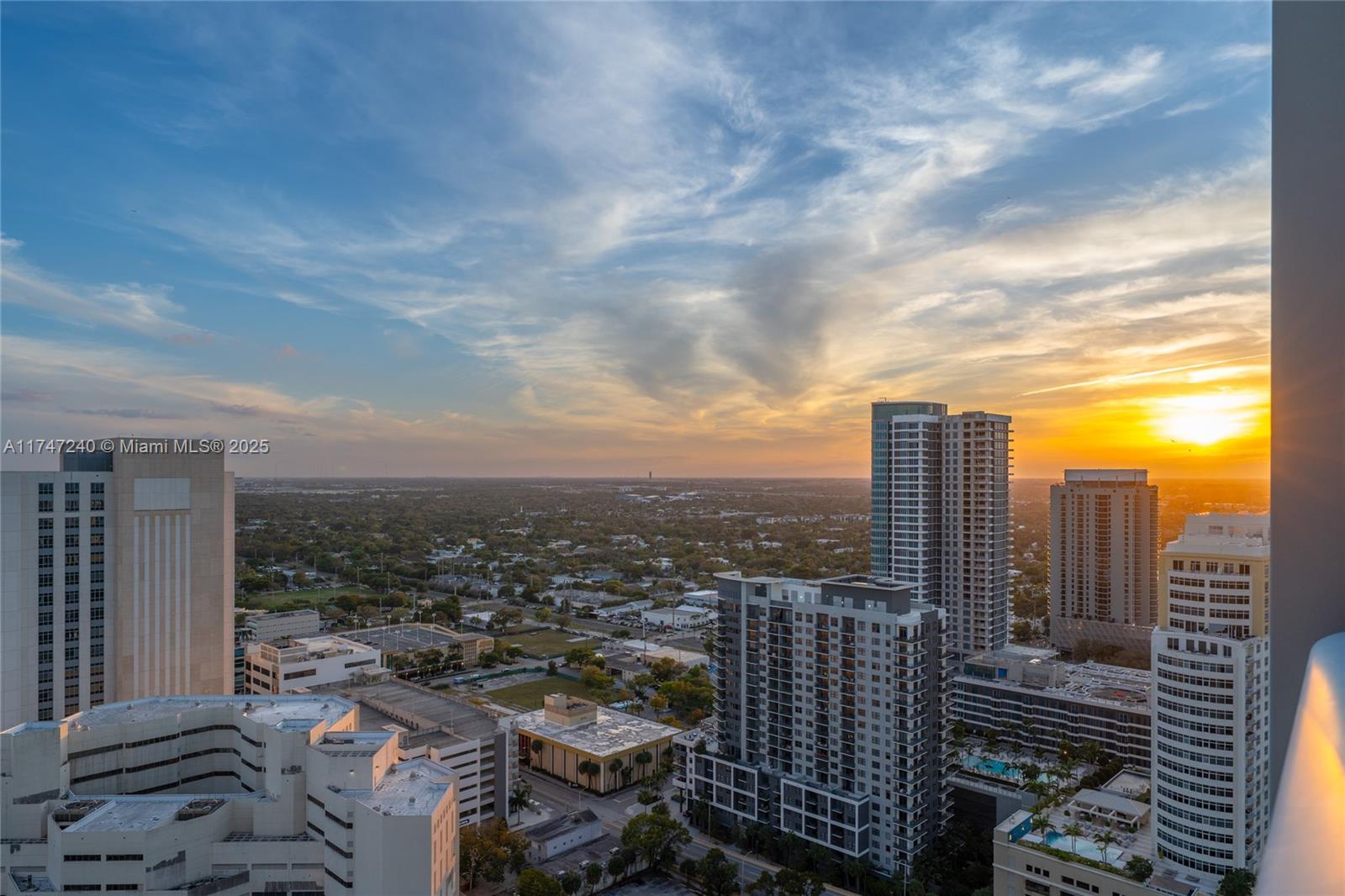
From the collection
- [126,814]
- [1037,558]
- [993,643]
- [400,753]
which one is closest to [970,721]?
[993,643]

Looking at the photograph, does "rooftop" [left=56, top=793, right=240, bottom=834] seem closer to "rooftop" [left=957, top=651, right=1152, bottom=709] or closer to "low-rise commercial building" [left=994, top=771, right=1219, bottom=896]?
"low-rise commercial building" [left=994, top=771, right=1219, bottom=896]

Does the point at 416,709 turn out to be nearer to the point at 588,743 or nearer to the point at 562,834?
the point at 588,743

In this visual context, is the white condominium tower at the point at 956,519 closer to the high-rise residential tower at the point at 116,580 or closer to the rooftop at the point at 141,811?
the high-rise residential tower at the point at 116,580

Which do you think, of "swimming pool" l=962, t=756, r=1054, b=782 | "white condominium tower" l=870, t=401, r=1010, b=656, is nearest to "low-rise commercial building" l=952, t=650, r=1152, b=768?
"white condominium tower" l=870, t=401, r=1010, b=656

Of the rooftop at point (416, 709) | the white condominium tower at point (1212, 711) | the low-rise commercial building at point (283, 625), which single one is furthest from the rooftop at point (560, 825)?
the low-rise commercial building at point (283, 625)

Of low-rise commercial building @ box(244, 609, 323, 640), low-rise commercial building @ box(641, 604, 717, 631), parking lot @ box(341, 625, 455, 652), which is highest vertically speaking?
low-rise commercial building @ box(244, 609, 323, 640)

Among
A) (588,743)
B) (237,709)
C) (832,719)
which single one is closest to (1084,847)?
(832,719)

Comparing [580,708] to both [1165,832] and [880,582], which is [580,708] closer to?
[880,582]
